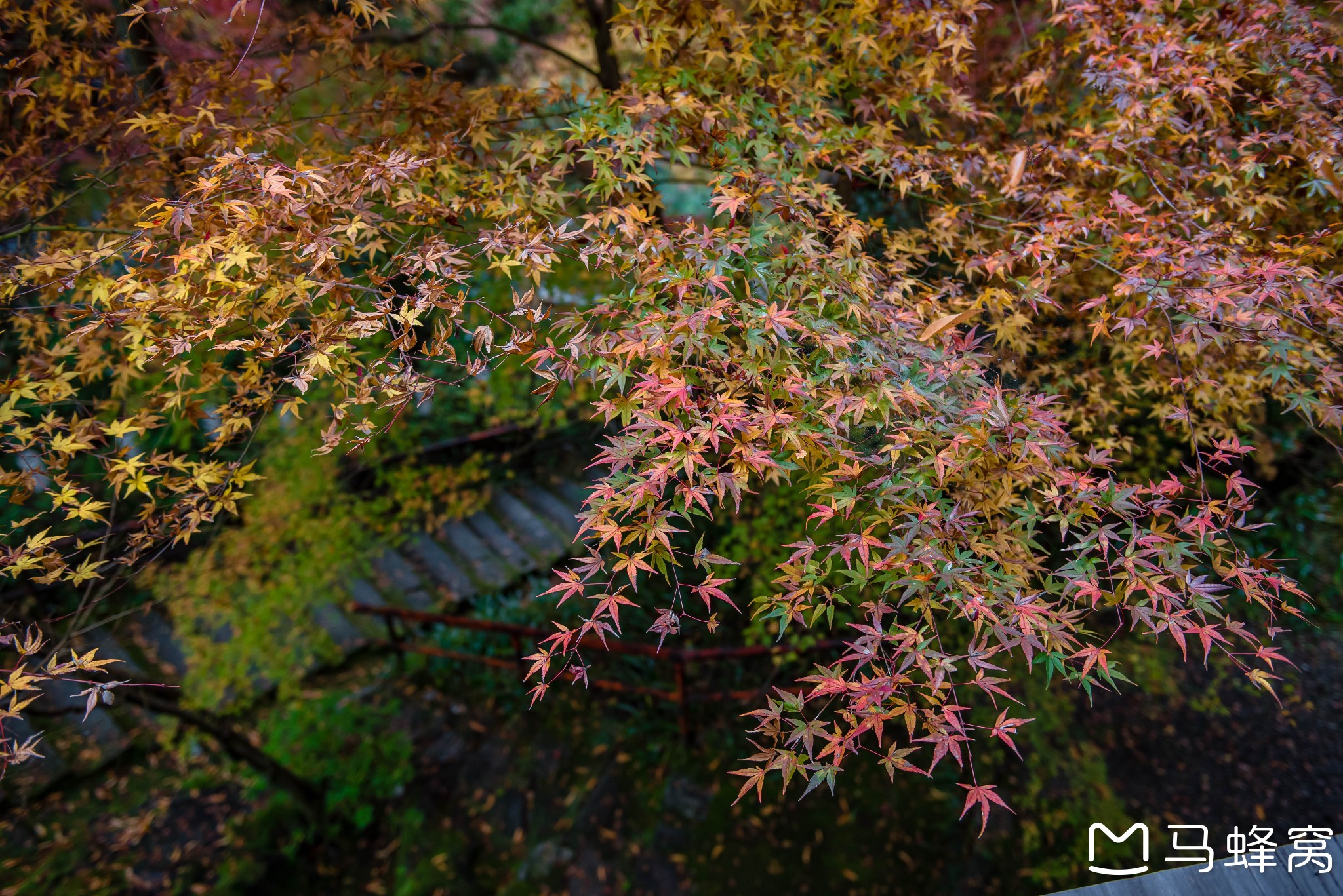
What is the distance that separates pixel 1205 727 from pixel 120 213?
8573mm

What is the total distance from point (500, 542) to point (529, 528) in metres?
0.38

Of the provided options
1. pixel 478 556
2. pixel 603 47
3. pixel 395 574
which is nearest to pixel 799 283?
pixel 603 47

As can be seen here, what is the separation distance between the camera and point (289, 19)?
5.27m

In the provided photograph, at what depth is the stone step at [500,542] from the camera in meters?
7.51

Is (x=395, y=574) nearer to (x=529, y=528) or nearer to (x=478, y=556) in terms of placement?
(x=478, y=556)

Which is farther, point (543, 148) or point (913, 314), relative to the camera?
point (543, 148)

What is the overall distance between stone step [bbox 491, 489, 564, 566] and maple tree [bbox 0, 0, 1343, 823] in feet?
12.1

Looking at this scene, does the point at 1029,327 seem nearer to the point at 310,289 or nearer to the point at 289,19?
the point at 310,289

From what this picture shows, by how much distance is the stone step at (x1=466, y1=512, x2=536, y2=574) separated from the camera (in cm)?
751

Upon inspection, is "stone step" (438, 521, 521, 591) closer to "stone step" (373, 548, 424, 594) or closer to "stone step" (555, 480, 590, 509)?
"stone step" (373, 548, 424, 594)

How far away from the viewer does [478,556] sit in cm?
750

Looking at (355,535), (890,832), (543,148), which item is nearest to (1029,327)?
(543,148)

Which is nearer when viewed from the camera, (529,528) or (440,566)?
(440,566)

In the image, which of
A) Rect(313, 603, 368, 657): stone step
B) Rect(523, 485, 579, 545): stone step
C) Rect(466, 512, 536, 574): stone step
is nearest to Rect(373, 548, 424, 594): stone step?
Rect(313, 603, 368, 657): stone step
